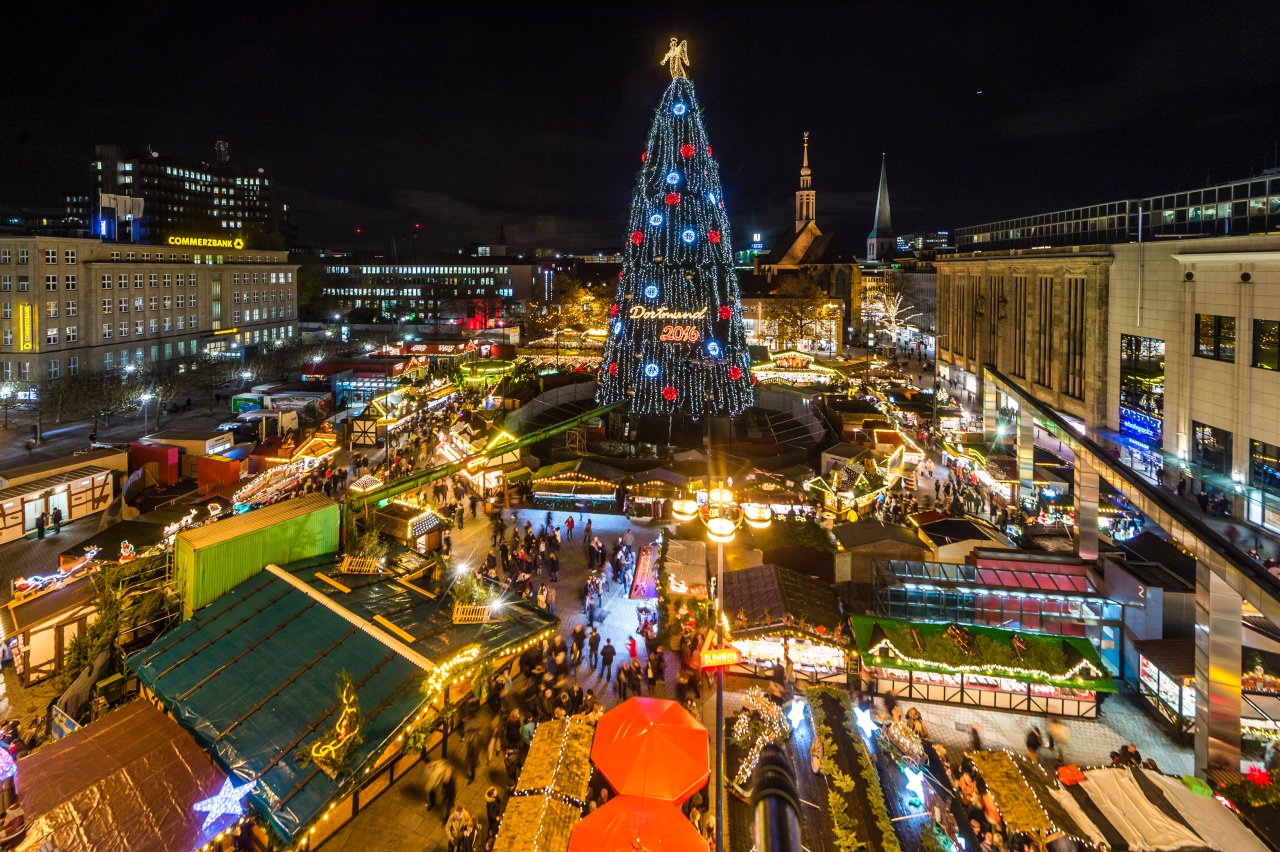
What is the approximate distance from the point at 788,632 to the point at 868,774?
2.96m

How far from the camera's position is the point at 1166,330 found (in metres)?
17.5

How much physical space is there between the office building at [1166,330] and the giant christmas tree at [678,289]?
13026 millimetres

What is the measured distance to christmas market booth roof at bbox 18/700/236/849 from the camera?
662 centimetres

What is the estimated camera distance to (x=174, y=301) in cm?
5419

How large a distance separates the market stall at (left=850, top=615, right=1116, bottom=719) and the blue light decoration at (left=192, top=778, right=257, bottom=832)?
953cm

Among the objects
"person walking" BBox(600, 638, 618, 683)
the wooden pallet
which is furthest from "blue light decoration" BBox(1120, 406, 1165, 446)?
the wooden pallet

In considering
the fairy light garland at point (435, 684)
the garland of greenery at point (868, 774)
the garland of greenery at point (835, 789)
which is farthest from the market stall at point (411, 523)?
the garland of greenery at point (835, 789)

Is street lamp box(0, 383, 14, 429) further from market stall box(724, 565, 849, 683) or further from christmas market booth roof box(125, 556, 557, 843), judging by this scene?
market stall box(724, 565, 849, 683)

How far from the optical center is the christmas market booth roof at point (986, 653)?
36.4 feet

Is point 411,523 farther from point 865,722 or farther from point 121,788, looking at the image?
point 865,722

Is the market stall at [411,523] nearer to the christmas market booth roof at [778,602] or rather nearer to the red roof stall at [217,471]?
the red roof stall at [217,471]

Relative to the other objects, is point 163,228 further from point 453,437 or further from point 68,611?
point 68,611

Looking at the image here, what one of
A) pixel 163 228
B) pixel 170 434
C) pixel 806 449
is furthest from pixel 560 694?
pixel 163 228

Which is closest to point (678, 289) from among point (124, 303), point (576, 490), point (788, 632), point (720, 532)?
point (576, 490)
